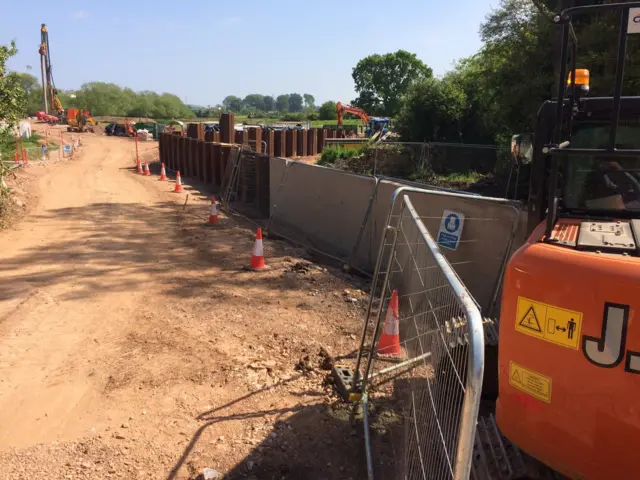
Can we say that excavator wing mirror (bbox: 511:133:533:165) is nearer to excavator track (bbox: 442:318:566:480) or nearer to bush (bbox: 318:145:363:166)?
excavator track (bbox: 442:318:566:480)

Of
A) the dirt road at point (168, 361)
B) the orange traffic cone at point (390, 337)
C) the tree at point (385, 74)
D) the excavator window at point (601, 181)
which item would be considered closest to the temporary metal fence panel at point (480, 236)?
the orange traffic cone at point (390, 337)

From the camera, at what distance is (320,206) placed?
34.1 ft

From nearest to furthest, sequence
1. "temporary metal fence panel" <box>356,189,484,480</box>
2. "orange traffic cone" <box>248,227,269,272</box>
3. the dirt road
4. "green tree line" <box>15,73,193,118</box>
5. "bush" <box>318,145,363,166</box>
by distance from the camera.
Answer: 1. "temporary metal fence panel" <box>356,189,484,480</box>
2. the dirt road
3. "orange traffic cone" <box>248,227,269,272</box>
4. "bush" <box>318,145,363,166</box>
5. "green tree line" <box>15,73,193,118</box>

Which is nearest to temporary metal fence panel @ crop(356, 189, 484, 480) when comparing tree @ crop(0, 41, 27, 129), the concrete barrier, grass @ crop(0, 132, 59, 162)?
the concrete barrier

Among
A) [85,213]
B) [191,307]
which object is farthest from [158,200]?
[191,307]

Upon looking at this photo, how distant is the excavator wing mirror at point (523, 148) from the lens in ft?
13.4

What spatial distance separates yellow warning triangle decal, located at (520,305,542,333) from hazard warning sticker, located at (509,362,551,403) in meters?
0.22

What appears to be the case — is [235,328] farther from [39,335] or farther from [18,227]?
[18,227]

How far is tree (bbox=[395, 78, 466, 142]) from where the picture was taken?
78.8 ft

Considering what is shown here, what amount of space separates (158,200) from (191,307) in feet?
32.6

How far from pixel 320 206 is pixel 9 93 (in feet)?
24.4

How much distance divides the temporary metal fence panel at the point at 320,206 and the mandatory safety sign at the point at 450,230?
2.22 metres

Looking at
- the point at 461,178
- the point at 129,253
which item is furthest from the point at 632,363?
the point at 461,178

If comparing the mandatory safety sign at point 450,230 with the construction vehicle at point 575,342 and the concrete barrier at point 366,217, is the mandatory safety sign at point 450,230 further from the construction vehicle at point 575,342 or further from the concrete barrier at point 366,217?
the construction vehicle at point 575,342
